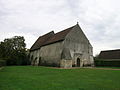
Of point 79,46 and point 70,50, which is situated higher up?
point 79,46

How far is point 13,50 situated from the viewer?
127ft

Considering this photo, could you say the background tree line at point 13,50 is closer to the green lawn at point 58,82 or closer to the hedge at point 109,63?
the hedge at point 109,63

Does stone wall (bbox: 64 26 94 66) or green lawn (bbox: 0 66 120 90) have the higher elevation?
stone wall (bbox: 64 26 94 66)

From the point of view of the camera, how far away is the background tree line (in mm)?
37500

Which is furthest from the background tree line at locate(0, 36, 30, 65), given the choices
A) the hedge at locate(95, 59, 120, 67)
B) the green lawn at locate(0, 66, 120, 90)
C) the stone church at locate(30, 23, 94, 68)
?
the green lawn at locate(0, 66, 120, 90)

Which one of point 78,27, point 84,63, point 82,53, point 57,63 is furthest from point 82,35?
point 57,63

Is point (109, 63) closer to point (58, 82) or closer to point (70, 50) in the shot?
point (70, 50)

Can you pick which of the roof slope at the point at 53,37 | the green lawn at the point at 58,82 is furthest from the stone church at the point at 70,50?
the green lawn at the point at 58,82

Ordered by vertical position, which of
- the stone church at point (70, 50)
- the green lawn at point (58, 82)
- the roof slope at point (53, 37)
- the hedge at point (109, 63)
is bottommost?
the green lawn at point (58, 82)

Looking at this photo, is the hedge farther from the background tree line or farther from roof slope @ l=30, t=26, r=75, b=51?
the background tree line

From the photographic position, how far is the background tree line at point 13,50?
3750 centimetres

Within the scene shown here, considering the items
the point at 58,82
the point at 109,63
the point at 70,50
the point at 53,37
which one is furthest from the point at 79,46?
the point at 58,82

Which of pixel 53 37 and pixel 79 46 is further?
pixel 53 37

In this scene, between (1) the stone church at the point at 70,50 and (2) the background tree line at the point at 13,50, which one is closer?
(1) the stone church at the point at 70,50
